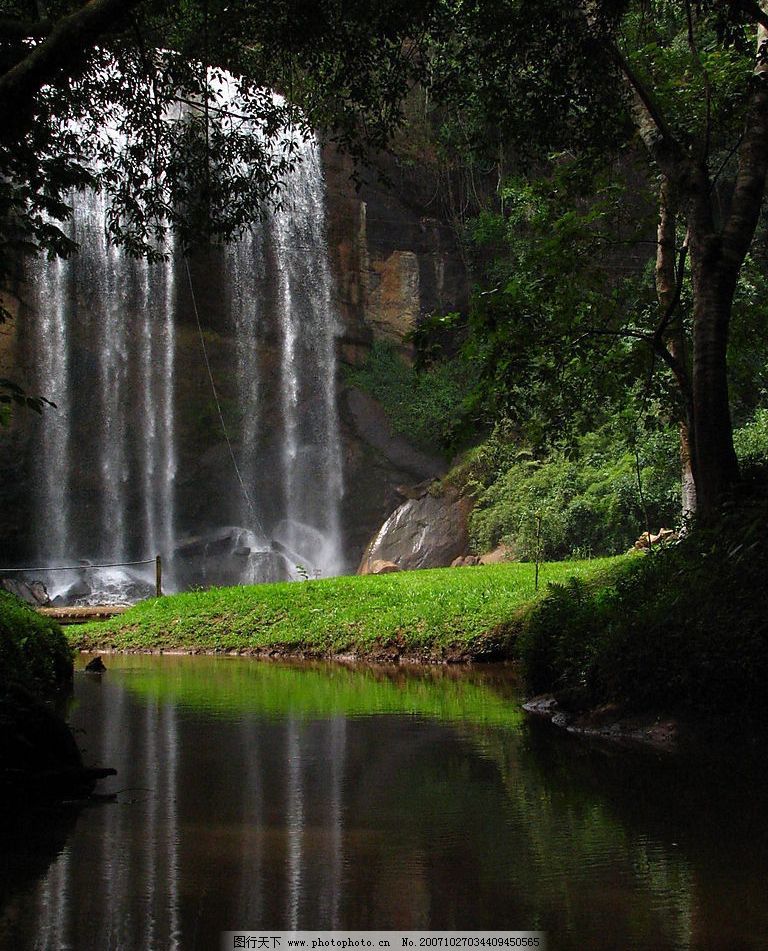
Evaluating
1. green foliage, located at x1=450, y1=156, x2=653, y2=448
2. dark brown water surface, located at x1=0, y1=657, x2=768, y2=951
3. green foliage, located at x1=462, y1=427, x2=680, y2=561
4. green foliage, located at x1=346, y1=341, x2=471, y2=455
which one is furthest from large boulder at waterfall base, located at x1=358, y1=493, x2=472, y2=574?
dark brown water surface, located at x1=0, y1=657, x2=768, y2=951

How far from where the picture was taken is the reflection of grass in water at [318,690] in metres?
8.88

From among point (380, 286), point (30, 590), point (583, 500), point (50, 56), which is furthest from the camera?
point (380, 286)

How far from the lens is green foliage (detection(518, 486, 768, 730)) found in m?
6.77

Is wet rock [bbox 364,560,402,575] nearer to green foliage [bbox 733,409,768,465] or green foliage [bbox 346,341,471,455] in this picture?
green foliage [bbox 346,341,471,455]

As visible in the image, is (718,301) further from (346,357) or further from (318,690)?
(346,357)

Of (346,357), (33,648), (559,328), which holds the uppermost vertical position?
(346,357)

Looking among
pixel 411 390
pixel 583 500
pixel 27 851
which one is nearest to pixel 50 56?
pixel 27 851

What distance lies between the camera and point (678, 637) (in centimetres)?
718

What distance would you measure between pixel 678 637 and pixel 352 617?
9.21 metres

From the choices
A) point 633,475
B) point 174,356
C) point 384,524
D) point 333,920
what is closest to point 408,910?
point 333,920

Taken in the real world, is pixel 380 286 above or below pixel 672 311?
above

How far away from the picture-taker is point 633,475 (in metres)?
22.1

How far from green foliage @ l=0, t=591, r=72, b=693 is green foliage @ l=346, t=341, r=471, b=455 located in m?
17.9

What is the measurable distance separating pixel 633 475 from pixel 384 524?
8.29 meters
